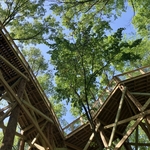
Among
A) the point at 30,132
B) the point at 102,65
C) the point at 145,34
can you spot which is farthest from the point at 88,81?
the point at 145,34

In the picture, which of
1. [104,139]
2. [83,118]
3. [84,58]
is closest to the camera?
[84,58]

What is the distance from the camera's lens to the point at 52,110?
1273cm

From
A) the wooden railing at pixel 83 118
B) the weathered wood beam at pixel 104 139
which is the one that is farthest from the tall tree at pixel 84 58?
the wooden railing at pixel 83 118

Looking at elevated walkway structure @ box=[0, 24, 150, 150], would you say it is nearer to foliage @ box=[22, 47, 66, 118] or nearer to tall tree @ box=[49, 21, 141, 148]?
tall tree @ box=[49, 21, 141, 148]

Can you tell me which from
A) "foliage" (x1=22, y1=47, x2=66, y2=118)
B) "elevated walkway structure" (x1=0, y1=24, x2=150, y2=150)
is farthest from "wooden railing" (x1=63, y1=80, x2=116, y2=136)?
"foliage" (x1=22, y1=47, x2=66, y2=118)

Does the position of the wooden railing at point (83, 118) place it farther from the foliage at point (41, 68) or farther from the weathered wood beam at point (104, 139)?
the foliage at point (41, 68)

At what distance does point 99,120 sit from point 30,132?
4064mm

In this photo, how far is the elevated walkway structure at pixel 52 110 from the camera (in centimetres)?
966

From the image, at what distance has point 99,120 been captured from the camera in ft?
41.4

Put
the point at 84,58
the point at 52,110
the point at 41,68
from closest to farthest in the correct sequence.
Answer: the point at 84,58, the point at 52,110, the point at 41,68

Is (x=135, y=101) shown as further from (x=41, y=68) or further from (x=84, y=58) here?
(x=41, y=68)

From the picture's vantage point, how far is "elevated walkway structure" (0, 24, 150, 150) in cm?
966

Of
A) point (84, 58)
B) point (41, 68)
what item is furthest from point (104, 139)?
point (41, 68)

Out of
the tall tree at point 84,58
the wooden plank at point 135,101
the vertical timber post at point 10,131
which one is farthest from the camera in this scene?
the wooden plank at point 135,101
